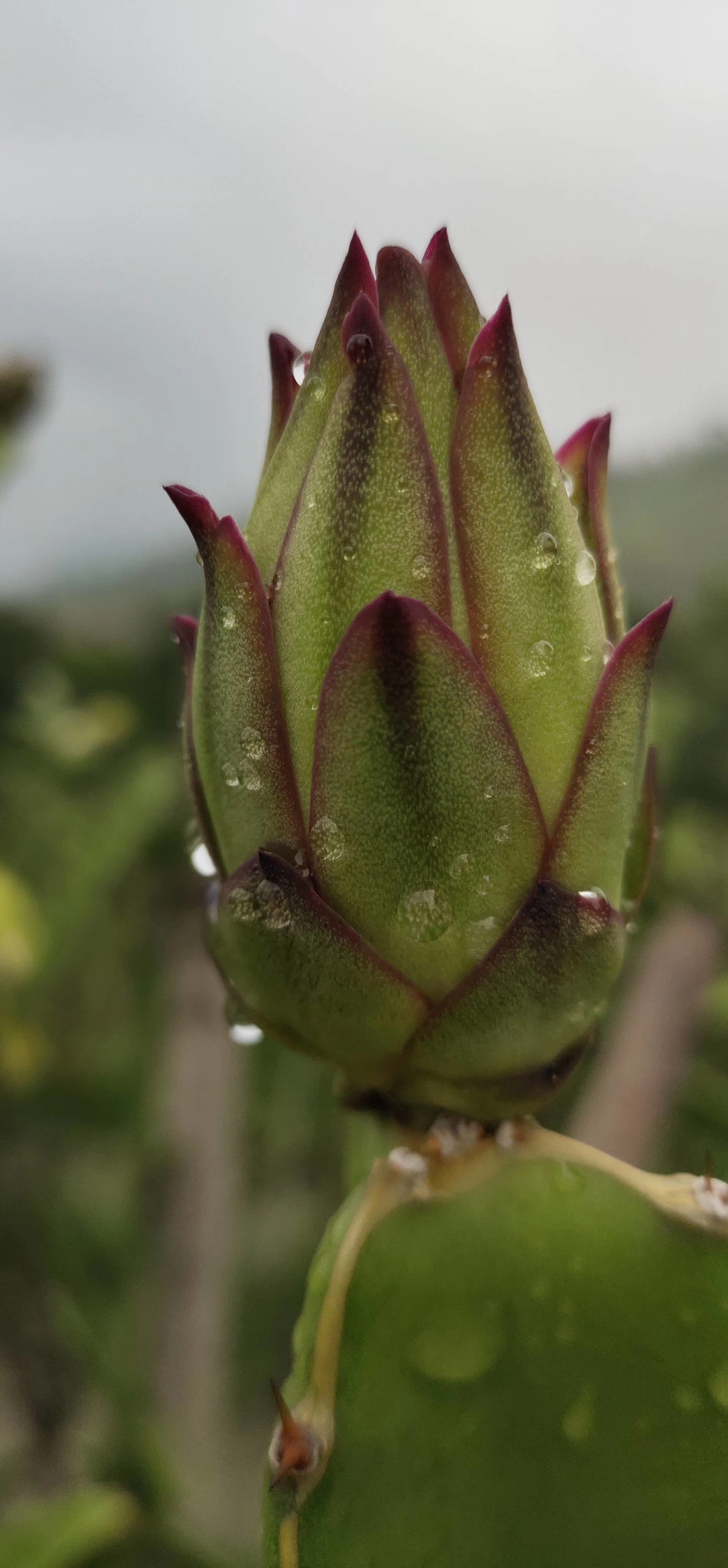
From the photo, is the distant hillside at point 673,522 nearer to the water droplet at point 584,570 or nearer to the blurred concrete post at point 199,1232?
the blurred concrete post at point 199,1232

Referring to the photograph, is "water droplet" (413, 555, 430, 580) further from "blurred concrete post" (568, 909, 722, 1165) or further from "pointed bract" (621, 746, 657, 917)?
"blurred concrete post" (568, 909, 722, 1165)

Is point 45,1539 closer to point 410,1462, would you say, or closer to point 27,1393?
point 27,1393

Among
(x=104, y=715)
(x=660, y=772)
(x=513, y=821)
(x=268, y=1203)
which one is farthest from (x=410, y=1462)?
(x=104, y=715)

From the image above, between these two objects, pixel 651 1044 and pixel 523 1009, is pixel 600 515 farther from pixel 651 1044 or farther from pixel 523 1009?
pixel 651 1044

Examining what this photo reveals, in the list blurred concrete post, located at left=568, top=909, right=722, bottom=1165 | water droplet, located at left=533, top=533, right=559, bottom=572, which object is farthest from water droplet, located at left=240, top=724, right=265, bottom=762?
blurred concrete post, located at left=568, top=909, right=722, bottom=1165

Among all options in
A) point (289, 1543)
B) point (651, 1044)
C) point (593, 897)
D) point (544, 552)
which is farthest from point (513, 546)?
point (651, 1044)

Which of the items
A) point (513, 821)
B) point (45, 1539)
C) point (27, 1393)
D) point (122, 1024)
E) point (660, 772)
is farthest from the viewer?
point (122, 1024)

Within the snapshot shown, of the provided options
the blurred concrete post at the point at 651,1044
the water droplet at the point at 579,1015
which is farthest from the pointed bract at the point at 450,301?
the blurred concrete post at the point at 651,1044
